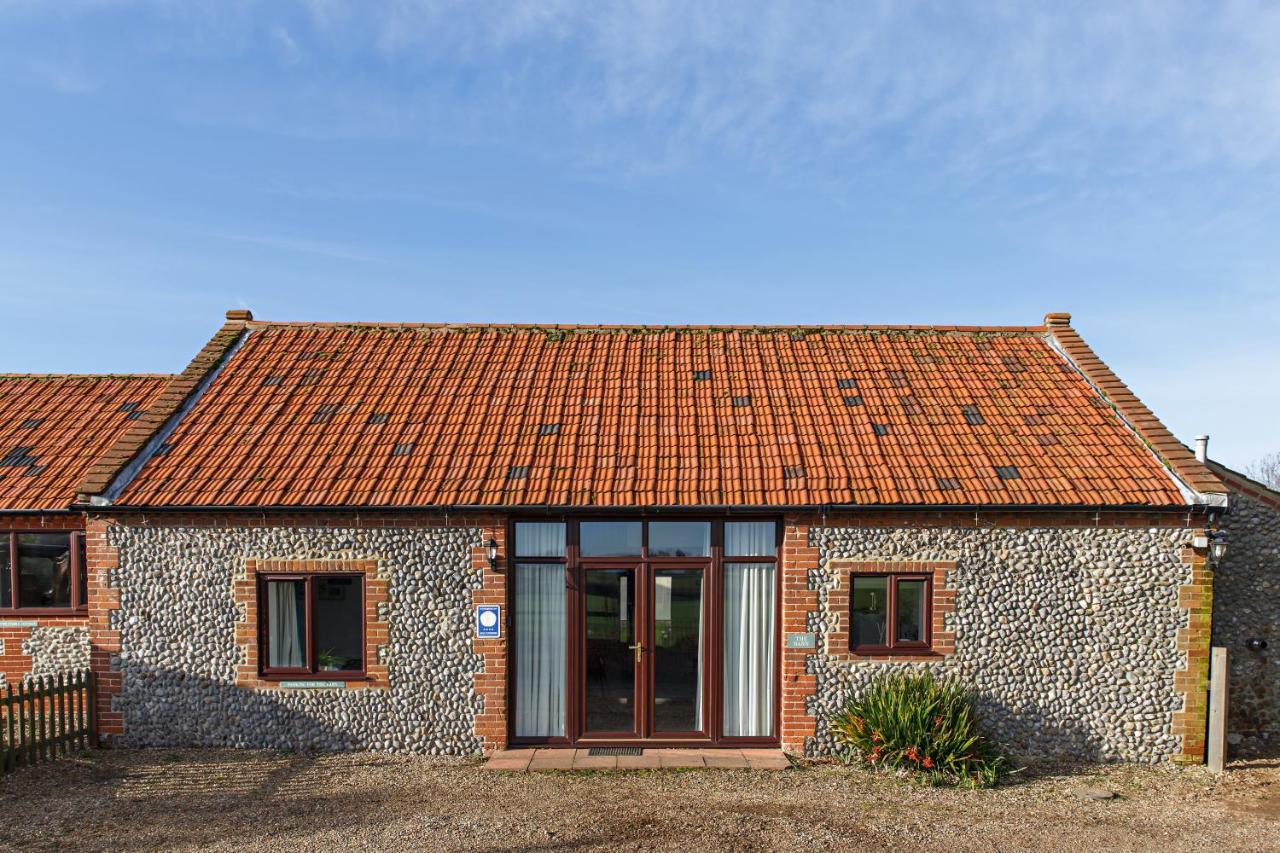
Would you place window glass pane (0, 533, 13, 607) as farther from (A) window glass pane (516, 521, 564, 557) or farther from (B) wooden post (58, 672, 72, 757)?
(A) window glass pane (516, 521, 564, 557)

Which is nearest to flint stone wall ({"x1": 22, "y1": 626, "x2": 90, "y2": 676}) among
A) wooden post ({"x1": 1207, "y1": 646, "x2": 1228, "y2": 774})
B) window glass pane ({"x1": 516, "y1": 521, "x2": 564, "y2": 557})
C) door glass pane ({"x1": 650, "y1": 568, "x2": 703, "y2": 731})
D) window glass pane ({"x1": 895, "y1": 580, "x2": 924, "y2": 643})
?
window glass pane ({"x1": 516, "y1": 521, "x2": 564, "y2": 557})

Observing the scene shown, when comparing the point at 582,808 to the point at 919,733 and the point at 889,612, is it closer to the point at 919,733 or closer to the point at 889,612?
the point at 919,733

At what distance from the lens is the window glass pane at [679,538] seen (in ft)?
35.6

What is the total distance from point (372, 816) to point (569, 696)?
288 centimetres

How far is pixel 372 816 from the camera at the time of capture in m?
8.76

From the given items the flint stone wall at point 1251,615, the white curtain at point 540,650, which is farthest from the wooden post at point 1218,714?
the white curtain at point 540,650

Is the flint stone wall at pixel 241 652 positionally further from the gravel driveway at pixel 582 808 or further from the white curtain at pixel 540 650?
the white curtain at pixel 540 650

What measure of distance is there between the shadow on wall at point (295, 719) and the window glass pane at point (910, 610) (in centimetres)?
560

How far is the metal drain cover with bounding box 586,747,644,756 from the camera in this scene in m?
10.7

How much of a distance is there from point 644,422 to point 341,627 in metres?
4.96

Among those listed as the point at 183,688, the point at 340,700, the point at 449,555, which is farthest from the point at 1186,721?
the point at 183,688

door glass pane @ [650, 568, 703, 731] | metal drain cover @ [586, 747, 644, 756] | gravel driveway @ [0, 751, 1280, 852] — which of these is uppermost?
door glass pane @ [650, 568, 703, 731]

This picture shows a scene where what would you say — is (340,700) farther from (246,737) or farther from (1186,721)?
(1186,721)

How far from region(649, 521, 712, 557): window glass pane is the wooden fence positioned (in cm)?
744
